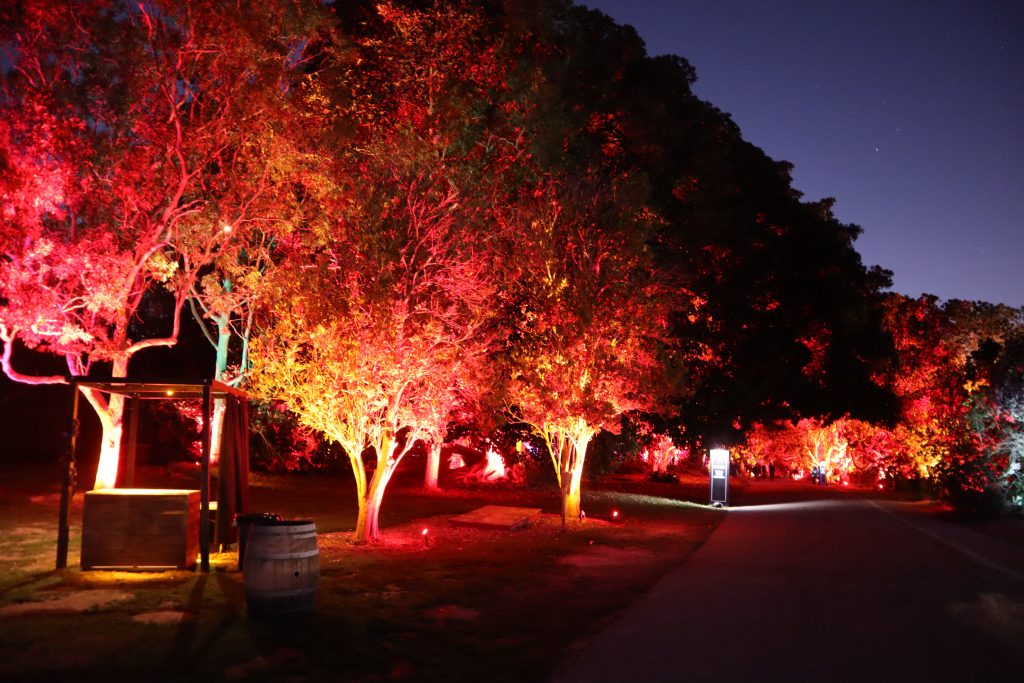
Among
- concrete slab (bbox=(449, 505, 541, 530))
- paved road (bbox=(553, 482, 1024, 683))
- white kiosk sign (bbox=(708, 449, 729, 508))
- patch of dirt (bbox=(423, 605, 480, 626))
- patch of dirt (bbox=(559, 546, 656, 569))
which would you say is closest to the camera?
paved road (bbox=(553, 482, 1024, 683))

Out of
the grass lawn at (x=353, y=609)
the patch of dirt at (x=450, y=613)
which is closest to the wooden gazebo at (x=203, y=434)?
the grass lawn at (x=353, y=609)

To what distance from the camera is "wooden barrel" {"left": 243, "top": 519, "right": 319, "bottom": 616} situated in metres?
8.48

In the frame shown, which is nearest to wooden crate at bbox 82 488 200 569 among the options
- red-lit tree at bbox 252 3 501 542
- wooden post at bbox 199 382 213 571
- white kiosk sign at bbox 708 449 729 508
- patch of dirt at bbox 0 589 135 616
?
wooden post at bbox 199 382 213 571

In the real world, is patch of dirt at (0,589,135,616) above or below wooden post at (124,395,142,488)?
below

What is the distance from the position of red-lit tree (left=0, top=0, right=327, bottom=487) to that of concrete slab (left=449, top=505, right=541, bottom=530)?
725 cm

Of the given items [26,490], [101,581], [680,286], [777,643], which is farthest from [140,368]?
[777,643]

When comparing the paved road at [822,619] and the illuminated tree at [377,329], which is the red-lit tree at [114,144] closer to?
the illuminated tree at [377,329]

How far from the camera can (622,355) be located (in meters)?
19.7

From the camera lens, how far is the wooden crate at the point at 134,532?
10812 millimetres

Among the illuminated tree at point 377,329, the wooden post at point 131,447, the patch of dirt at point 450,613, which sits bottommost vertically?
the patch of dirt at point 450,613

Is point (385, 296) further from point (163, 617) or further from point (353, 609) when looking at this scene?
point (163, 617)

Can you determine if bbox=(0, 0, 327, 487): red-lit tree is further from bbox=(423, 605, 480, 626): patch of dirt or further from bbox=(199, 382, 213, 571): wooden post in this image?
bbox=(423, 605, 480, 626): patch of dirt

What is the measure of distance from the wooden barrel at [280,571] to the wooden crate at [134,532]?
278 centimetres

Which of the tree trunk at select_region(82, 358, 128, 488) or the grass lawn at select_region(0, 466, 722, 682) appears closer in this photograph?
the grass lawn at select_region(0, 466, 722, 682)
